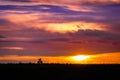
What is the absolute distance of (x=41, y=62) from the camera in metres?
153
